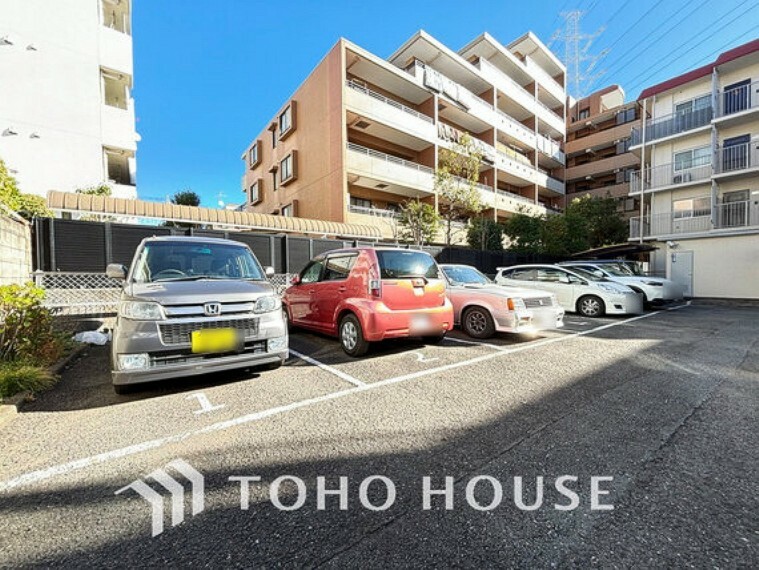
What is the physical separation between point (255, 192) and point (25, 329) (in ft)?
90.7

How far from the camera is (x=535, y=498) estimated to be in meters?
1.95

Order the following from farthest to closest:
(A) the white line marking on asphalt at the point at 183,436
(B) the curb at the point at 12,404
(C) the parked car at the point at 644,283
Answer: (C) the parked car at the point at 644,283 < (B) the curb at the point at 12,404 < (A) the white line marking on asphalt at the point at 183,436

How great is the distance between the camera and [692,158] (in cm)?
1744

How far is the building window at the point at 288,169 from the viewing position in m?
21.1

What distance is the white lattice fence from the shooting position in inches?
290

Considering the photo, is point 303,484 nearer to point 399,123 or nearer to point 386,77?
point 399,123

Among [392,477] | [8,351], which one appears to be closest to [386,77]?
[8,351]

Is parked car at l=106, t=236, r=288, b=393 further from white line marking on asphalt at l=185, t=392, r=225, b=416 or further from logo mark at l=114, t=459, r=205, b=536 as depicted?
logo mark at l=114, t=459, r=205, b=536

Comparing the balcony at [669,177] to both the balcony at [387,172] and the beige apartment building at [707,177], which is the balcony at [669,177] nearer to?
the beige apartment building at [707,177]

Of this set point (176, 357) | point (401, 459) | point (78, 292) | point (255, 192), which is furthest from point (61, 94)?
point (401, 459)

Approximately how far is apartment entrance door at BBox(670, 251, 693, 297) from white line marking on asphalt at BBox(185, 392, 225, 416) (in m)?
19.9

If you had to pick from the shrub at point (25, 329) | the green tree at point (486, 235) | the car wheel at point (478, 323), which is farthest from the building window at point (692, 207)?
the shrub at point (25, 329)

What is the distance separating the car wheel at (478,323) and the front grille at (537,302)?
683mm

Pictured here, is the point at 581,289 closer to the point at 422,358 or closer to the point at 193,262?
the point at 422,358
